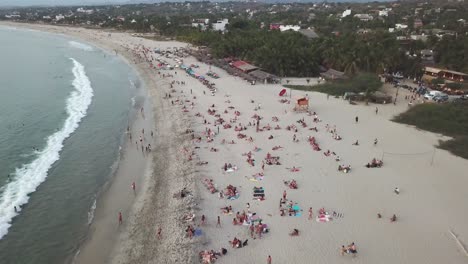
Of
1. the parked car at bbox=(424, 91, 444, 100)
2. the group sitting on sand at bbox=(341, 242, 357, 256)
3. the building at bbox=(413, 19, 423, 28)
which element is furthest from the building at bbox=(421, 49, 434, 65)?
the group sitting on sand at bbox=(341, 242, 357, 256)

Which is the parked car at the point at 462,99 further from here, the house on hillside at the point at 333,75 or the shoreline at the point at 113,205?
the shoreline at the point at 113,205

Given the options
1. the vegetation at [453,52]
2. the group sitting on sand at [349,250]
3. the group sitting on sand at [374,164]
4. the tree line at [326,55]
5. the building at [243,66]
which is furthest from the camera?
the building at [243,66]

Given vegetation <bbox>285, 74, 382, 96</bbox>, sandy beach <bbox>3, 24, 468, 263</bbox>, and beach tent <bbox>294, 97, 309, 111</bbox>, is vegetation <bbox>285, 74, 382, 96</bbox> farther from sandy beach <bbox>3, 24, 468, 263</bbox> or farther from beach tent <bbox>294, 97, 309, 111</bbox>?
beach tent <bbox>294, 97, 309, 111</bbox>

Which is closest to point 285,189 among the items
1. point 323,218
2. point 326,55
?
point 323,218

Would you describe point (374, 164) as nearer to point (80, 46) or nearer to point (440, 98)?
point (440, 98)

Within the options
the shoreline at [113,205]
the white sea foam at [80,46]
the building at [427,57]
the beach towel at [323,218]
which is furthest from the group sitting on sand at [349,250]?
the white sea foam at [80,46]

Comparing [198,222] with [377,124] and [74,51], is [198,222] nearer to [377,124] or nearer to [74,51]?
[377,124]
